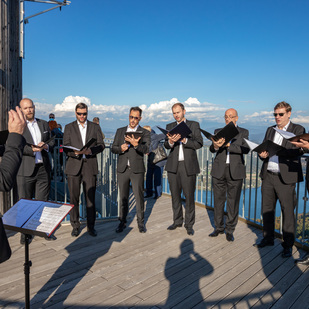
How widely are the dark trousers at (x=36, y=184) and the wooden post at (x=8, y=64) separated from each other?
2.67ft

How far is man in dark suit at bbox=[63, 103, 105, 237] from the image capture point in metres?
4.24

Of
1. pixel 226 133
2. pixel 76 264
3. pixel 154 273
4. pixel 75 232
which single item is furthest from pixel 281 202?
pixel 75 232

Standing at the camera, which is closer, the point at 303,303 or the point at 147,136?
the point at 303,303

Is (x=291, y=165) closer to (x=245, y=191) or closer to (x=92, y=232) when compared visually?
(x=245, y=191)

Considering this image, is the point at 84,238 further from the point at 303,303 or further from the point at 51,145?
the point at 303,303

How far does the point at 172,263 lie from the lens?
3.47 m

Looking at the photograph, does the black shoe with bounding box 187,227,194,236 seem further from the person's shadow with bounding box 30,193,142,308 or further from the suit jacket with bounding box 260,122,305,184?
the suit jacket with bounding box 260,122,305,184

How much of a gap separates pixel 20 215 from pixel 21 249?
230 cm

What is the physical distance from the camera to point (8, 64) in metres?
4.51

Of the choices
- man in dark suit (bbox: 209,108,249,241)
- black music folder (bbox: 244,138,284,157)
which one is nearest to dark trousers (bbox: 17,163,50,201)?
man in dark suit (bbox: 209,108,249,241)

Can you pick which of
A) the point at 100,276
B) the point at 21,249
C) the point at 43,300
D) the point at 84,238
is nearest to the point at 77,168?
the point at 84,238

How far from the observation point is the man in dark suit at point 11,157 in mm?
1521

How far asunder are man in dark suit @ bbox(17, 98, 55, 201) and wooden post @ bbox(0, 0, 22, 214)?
0.75 meters

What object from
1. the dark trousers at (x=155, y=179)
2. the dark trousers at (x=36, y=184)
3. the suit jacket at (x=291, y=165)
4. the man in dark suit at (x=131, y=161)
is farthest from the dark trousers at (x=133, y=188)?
the dark trousers at (x=155, y=179)
